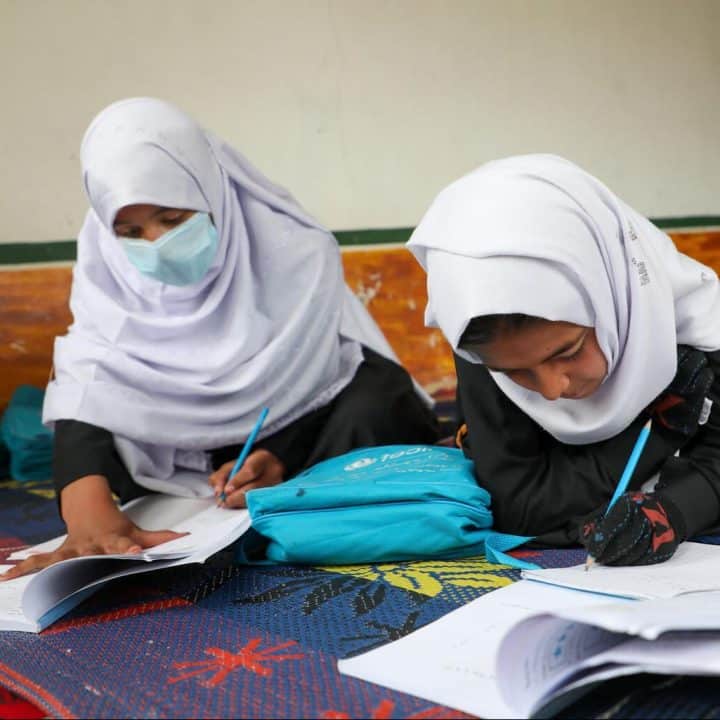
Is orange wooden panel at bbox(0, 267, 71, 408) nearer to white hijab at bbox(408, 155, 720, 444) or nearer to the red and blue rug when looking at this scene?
the red and blue rug

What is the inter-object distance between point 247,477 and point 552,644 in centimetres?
96

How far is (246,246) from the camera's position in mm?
1913

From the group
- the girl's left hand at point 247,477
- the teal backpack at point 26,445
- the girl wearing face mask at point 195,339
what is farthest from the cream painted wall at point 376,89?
the girl's left hand at point 247,477

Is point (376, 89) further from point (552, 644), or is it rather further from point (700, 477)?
point (552, 644)

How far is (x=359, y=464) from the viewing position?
146cm

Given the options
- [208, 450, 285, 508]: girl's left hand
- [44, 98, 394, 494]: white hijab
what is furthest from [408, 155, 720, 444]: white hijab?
[44, 98, 394, 494]: white hijab

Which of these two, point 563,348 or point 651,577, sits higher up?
point 563,348

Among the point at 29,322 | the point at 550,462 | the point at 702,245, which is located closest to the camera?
the point at 550,462

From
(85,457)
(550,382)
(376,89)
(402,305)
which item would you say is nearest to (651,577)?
(550,382)

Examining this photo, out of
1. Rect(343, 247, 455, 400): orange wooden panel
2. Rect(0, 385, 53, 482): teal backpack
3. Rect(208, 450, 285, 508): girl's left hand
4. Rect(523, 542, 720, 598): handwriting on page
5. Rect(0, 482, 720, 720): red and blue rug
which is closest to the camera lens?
Rect(0, 482, 720, 720): red and blue rug

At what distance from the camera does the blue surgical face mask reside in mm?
1704

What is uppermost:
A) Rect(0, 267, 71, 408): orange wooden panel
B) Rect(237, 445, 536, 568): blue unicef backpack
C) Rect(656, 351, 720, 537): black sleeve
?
Rect(656, 351, 720, 537): black sleeve

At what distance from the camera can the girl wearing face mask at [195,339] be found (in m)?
1.73

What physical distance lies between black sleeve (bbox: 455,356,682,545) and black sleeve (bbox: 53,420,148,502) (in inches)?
25.0
